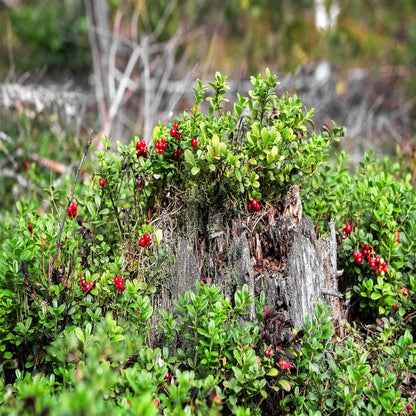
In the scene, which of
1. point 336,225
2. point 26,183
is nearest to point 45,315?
point 336,225

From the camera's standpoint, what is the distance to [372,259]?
3010 mm

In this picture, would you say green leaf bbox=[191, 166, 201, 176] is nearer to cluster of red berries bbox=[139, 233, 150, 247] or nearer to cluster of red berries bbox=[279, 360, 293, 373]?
cluster of red berries bbox=[139, 233, 150, 247]

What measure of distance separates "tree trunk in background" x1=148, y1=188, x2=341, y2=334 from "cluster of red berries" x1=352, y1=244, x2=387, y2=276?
0.24 m

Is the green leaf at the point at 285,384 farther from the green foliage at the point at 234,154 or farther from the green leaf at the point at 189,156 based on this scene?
the green leaf at the point at 189,156

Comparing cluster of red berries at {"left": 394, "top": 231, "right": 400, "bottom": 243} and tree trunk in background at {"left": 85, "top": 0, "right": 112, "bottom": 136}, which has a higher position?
tree trunk in background at {"left": 85, "top": 0, "right": 112, "bottom": 136}

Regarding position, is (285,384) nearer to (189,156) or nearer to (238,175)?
(238,175)

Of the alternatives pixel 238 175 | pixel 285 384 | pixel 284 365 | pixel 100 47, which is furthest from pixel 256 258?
pixel 100 47

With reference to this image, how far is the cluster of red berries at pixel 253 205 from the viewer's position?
2816 millimetres

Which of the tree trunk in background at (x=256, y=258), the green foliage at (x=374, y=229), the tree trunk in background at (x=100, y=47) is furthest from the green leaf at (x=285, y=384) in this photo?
the tree trunk in background at (x=100, y=47)

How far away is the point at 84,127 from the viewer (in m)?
7.09

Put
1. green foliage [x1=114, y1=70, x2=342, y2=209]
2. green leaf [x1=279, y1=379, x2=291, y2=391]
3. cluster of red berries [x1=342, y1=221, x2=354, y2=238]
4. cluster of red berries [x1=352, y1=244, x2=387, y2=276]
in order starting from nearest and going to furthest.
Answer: green leaf [x1=279, y1=379, x2=291, y2=391], green foliage [x1=114, y1=70, x2=342, y2=209], cluster of red berries [x1=352, y1=244, x2=387, y2=276], cluster of red berries [x1=342, y1=221, x2=354, y2=238]

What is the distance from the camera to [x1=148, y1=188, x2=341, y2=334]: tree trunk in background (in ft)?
8.94

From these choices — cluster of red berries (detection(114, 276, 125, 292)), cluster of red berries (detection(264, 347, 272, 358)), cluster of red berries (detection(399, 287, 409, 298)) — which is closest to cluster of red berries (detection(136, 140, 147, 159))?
cluster of red berries (detection(114, 276, 125, 292))

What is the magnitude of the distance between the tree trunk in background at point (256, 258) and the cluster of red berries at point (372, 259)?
241 mm
